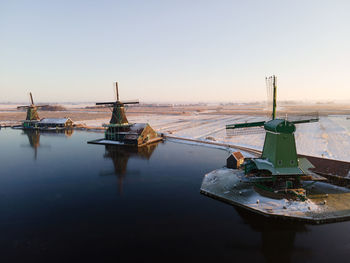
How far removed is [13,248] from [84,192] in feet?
29.1

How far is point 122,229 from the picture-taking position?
1638 cm

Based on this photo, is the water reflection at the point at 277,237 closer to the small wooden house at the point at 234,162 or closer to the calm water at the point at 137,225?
the calm water at the point at 137,225

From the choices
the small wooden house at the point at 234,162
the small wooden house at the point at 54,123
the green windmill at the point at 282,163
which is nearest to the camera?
the green windmill at the point at 282,163

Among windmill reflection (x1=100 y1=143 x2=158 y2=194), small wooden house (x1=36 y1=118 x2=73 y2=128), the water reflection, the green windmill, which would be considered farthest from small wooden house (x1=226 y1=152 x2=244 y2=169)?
small wooden house (x1=36 y1=118 x2=73 y2=128)

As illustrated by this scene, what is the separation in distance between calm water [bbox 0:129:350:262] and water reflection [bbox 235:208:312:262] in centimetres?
7

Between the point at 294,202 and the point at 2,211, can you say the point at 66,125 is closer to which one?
the point at 2,211

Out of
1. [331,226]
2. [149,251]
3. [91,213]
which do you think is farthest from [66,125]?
[331,226]

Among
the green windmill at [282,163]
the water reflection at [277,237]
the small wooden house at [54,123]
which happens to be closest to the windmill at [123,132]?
the green windmill at [282,163]

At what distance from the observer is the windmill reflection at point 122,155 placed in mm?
29188

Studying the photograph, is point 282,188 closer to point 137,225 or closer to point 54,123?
point 137,225

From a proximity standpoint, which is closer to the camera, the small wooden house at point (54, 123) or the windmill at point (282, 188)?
the windmill at point (282, 188)

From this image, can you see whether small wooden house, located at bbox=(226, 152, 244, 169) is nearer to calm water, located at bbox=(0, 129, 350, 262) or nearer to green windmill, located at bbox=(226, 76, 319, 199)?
calm water, located at bbox=(0, 129, 350, 262)

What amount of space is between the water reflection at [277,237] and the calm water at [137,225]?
0.07 metres

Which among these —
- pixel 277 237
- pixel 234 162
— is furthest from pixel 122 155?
pixel 277 237
